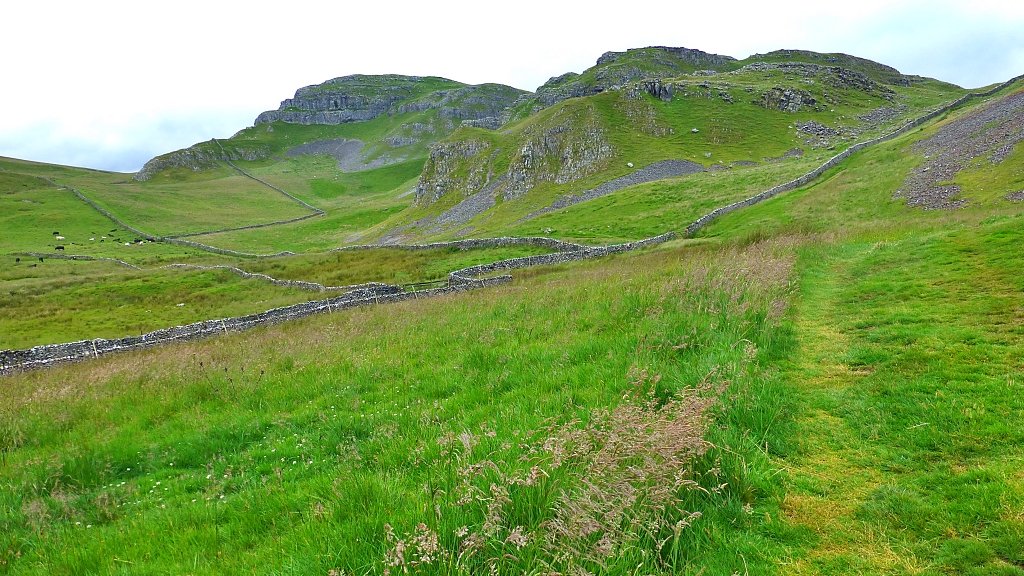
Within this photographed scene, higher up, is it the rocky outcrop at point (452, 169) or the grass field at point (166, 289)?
the rocky outcrop at point (452, 169)

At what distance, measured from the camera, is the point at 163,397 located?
9.34 metres

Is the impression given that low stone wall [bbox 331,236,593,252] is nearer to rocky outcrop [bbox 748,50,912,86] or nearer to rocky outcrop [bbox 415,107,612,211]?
rocky outcrop [bbox 415,107,612,211]

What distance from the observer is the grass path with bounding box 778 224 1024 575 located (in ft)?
10.6

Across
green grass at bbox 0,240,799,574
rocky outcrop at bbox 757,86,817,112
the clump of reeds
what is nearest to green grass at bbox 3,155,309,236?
green grass at bbox 0,240,799,574

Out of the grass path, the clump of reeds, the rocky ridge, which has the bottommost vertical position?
the grass path

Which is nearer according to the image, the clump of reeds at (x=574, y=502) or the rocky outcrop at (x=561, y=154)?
the clump of reeds at (x=574, y=502)

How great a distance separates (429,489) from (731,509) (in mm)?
2542

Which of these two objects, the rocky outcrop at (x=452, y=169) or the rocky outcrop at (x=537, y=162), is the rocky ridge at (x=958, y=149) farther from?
the rocky outcrop at (x=452, y=169)

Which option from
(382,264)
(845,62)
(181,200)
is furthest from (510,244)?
(845,62)

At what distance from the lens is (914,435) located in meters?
4.69

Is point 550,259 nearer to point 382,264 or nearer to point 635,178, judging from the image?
point 382,264

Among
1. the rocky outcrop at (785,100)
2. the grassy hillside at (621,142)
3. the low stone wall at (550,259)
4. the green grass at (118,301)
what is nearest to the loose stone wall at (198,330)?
the low stone wall at (550,259)

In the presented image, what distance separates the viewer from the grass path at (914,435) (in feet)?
10.6

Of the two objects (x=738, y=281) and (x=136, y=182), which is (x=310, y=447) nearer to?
(x=738, y=281)
